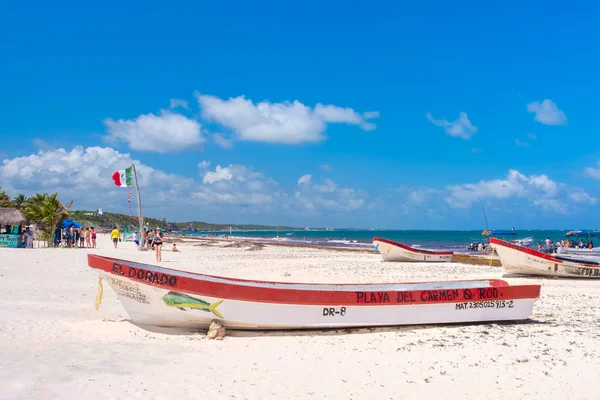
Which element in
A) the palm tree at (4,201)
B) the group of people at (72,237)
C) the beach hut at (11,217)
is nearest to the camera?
the group of people at (72,237)

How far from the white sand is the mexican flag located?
1894 cm

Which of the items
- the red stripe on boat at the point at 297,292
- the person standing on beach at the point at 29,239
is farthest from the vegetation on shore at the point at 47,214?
the red stripe on boat at the point at 297,292

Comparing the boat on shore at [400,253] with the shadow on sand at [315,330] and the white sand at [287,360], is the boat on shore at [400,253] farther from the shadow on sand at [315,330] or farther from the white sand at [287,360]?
the shadow on sand at [315,330]

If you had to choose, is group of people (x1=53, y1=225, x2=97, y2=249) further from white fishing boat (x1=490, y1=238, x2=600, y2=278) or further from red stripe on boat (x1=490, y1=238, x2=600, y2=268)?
white fishing boat (x1=490, y1=238, x2=600, y2=278)

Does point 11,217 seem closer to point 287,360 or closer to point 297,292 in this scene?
point 297,292

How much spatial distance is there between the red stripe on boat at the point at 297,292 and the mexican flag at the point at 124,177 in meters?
20.9

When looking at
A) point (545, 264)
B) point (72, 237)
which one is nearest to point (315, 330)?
point (545, 264)

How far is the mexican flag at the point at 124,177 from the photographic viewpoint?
93.7 feet

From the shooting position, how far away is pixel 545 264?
18406mm

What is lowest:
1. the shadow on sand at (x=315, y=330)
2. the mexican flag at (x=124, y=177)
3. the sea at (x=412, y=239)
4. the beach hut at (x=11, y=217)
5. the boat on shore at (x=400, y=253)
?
the sea at (x=412, y=239)

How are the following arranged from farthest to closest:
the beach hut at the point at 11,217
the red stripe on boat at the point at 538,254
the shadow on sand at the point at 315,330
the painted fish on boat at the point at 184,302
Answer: the beach hut at the point at 11,217
the red stripe on boat at the point at 538,254
the shadow on sand at the point at 315,330
the painted fish on boat at the point at 184,302

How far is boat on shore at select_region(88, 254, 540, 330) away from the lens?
323 inches

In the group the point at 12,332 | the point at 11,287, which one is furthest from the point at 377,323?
the point at 11,287

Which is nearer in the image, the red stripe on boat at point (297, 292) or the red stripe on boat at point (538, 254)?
the red stripe on boat at point (297, 292)
